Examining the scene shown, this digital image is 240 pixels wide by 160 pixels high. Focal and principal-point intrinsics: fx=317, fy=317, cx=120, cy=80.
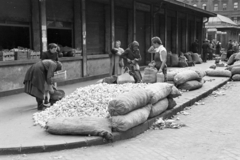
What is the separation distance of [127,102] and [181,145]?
119 cm

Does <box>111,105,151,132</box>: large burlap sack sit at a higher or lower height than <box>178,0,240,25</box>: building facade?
lower

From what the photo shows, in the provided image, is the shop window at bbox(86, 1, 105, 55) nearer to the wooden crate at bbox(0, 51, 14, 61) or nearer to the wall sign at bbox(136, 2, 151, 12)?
the wall sign at bbox(136, 2, 151, 12)

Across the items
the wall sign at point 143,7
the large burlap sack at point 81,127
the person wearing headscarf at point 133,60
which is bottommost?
the large burlap sack at point 81,127

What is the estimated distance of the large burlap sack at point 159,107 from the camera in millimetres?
6670

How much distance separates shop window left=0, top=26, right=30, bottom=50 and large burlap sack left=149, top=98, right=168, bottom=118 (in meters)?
5.86

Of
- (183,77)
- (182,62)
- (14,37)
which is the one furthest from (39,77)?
(182,62)

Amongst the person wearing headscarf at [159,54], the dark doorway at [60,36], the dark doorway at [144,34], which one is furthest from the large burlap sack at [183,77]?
the dark doorway at [144,34]

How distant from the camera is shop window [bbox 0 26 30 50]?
10320 mm

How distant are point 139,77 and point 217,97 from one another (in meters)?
2.71

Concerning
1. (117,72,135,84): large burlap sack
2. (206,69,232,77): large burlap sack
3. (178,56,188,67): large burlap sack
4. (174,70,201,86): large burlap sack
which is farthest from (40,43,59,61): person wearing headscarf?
(178,56,188,67): large burlap sack

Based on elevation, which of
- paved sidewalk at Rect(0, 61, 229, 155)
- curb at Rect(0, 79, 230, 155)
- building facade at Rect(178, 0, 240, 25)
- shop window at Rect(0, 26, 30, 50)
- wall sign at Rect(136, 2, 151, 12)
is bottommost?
curb at Rect(0, 79, 230, 155)

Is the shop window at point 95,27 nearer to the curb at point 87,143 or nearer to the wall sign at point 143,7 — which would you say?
the wall sign at point 143,7

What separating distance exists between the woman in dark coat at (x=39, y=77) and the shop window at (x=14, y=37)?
3482 mm

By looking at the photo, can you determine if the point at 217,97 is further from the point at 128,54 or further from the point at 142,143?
the point at 142,143
